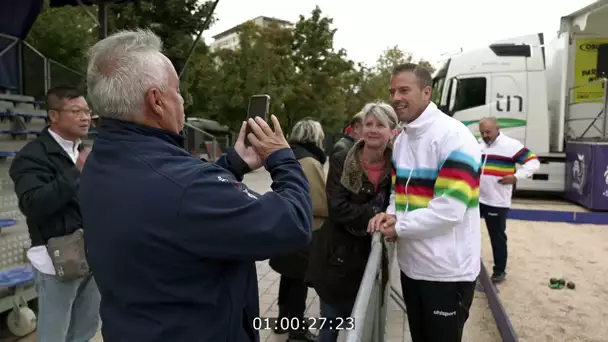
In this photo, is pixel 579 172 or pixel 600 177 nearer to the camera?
pixel 600 177

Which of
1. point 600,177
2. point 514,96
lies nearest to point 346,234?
point 600,177

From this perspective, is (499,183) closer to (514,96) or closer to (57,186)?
(57,186)

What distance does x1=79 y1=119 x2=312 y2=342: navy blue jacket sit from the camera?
1.35 meters

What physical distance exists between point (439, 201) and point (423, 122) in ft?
1.43

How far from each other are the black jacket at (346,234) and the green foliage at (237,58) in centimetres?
729

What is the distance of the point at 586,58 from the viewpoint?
12883 millimetres

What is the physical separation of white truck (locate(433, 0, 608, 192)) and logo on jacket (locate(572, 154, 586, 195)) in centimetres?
72

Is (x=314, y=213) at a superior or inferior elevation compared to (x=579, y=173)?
superior

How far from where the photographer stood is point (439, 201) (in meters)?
2.41

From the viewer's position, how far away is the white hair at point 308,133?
397cm

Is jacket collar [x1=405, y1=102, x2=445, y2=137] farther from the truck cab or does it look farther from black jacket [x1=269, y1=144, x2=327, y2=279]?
the truck cab

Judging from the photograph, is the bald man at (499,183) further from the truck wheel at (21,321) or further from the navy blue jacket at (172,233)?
the navy blue jacket at (172,233)

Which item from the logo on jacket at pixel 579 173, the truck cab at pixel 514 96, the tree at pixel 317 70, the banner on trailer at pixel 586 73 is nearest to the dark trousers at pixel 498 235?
the logo on jacket at pixel 579 173

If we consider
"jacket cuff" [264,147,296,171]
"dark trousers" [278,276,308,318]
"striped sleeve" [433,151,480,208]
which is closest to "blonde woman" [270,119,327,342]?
"dark trousers" [278,276,308,318]
